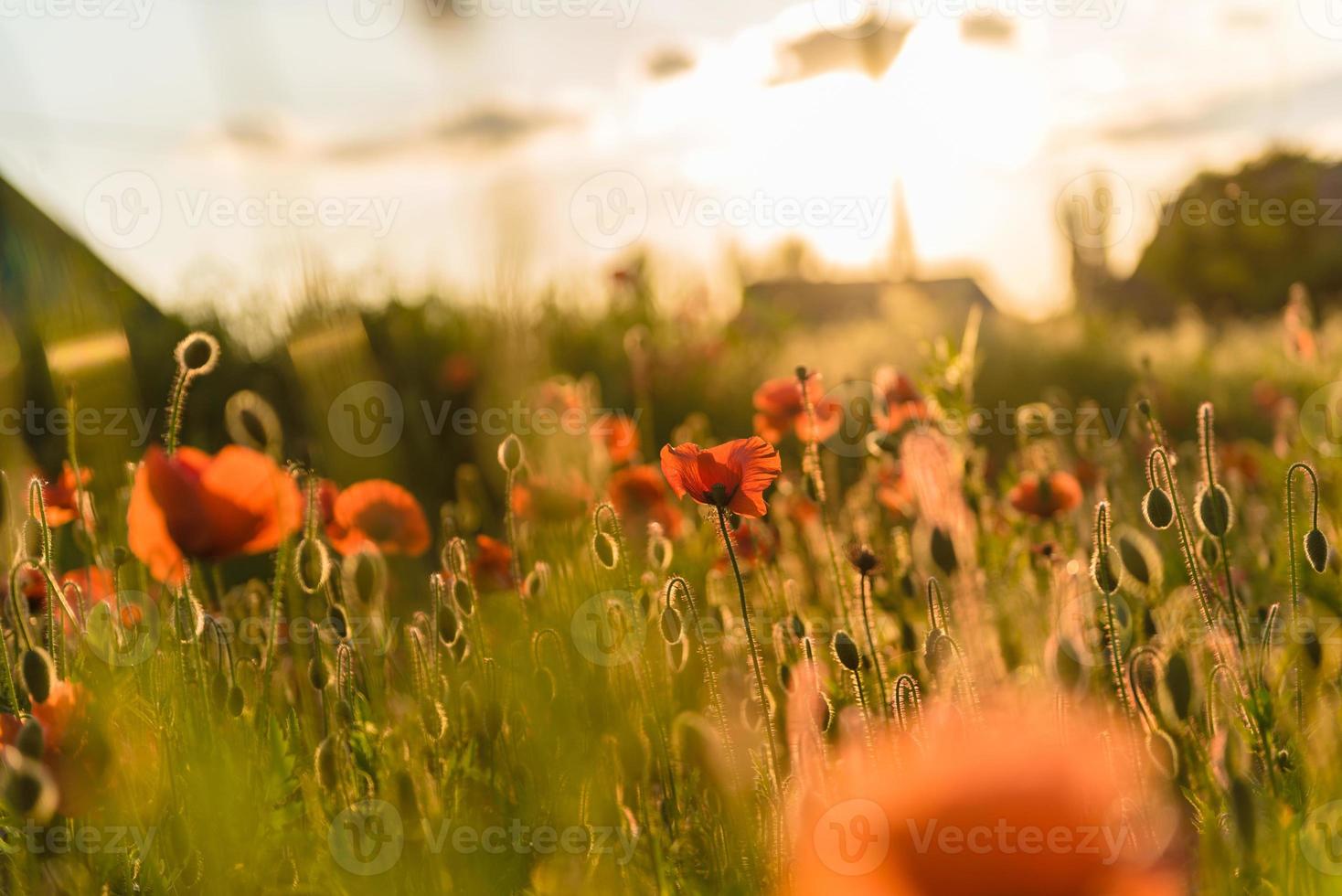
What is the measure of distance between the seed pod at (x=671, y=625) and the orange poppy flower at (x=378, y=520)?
2.56 feet

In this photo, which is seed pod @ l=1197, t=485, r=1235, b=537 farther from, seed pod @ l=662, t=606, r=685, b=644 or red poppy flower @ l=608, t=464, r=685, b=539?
red poppy flower @ l=608, t=464, r=685, b=539

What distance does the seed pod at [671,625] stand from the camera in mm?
1638

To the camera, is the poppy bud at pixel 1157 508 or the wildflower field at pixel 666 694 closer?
the wildflower field at pixel 666 694

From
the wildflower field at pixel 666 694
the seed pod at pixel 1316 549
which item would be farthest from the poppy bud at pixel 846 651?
the seed pod at pixel 1316 549

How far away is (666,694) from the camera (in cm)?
176

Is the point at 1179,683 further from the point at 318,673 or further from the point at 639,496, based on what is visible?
the point at 639,496

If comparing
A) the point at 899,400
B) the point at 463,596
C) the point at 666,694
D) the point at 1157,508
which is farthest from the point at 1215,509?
the point at 463,596

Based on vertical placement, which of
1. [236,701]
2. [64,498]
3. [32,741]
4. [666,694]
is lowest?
[666,694]

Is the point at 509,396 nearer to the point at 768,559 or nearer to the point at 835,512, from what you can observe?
the point at 768,559

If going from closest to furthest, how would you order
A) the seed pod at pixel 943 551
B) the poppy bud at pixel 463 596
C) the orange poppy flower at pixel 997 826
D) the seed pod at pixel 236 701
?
the orange poppy flower at pixel 997 826 < the seed pod at pixel 236 701 < the seed pod at pixel 943 551 < the poppy bud at pixel 463 596

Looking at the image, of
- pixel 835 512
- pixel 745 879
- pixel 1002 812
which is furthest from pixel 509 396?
pixel 835 512

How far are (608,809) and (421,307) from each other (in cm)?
596

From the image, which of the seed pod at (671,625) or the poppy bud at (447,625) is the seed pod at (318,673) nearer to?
the poppy bud at (447,625)

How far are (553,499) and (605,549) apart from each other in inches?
32.0
